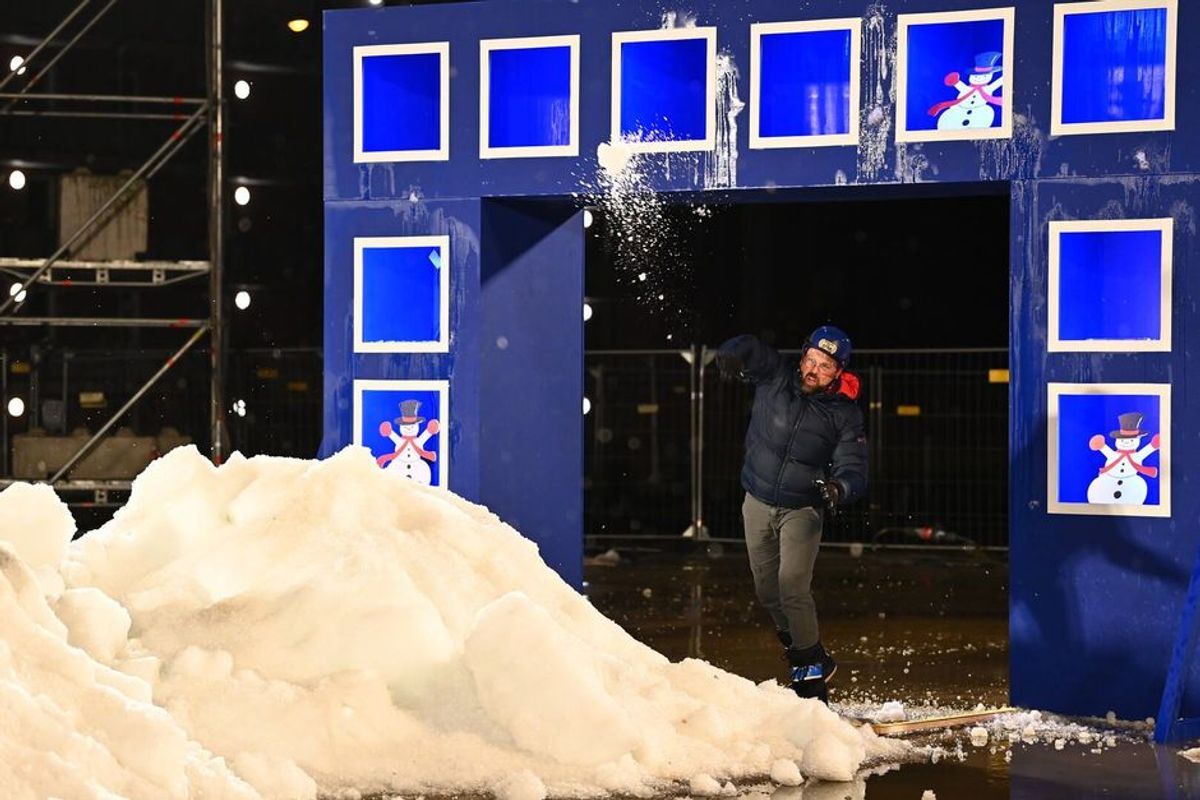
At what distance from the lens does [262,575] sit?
7969 mm

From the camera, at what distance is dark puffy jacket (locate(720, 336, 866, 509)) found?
9062 millimetres

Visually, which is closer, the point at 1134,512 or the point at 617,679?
the point at 617,679

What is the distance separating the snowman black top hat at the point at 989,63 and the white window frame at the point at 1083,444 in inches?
59.8

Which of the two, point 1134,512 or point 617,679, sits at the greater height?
point 1134,512

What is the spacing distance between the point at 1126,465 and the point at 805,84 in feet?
7.86

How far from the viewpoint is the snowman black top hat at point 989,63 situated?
30.1 ft

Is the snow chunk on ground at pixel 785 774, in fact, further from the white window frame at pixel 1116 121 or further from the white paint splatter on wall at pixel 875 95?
the white window frame at pixel 1116 121

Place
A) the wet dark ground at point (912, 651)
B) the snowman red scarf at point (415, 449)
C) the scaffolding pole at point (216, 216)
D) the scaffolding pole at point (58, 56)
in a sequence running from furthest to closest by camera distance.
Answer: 1. the scaffolding pole at point (58, 56)
2. the scaffolding pole at point (216, 216)
3. the snowman red scarf at point (415, 449)
4. the wet dark ground at point (912, 651)

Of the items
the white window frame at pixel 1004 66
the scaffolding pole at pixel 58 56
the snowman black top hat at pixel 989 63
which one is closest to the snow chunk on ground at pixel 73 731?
the white window frame at pixel 1004 66

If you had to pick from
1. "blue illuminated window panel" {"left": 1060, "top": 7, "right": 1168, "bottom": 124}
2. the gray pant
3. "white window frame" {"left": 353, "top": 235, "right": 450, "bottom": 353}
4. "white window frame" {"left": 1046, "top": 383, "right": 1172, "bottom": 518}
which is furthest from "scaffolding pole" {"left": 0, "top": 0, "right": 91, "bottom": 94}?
"white window frame" {"left": 1046, "top": 383, "right": 1172, "bottom": 518}

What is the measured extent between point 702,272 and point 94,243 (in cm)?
1073

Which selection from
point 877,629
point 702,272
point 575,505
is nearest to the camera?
point 575,505

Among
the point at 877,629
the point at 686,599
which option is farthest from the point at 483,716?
the point at 686,599

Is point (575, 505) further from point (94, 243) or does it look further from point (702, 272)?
point (702, 272)
